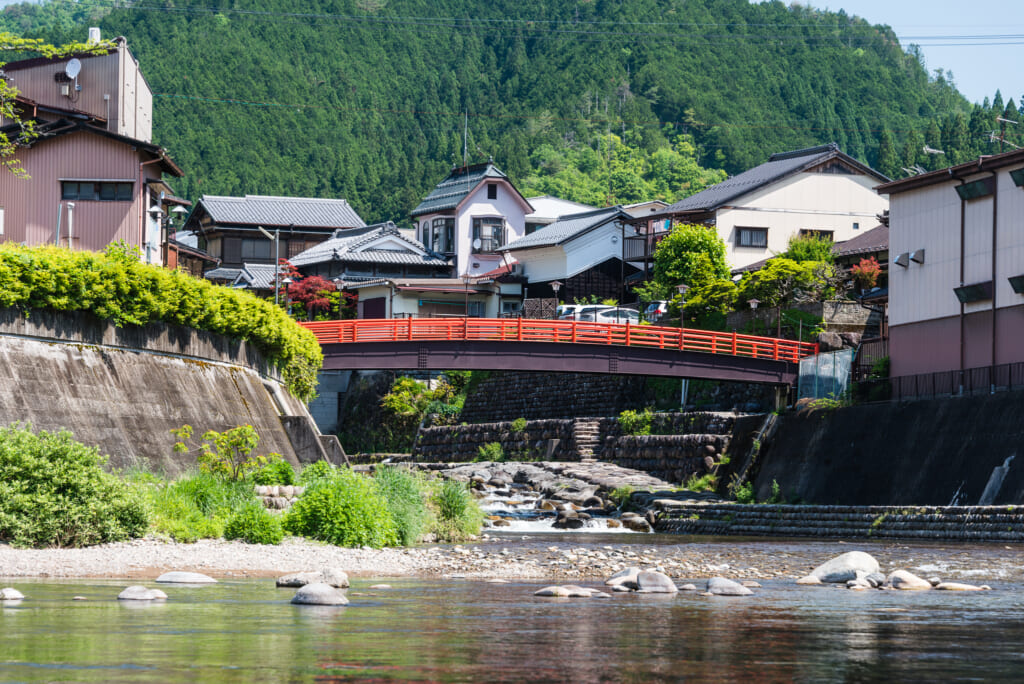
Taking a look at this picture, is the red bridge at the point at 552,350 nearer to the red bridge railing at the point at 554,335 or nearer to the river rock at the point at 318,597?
the red bridge railing at the point at 554,335

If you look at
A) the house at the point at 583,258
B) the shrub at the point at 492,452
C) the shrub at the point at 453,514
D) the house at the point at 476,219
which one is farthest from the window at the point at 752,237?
the shrub at the point at 453,514

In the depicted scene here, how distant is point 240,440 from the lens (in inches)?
1024

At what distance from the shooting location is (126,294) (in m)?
29.6

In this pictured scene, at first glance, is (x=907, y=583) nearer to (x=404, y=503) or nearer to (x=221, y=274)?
(x=404, y=503)

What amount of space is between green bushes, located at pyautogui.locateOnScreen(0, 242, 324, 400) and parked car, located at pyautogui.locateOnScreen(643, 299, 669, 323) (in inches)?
1078

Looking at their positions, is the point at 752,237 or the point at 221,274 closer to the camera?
the point at 752,237

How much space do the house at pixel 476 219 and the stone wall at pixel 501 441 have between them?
20.1m

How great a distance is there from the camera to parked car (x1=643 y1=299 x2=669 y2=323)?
62000 mm

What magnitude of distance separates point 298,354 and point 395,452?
28.7 m

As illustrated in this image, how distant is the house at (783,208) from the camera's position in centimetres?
7131

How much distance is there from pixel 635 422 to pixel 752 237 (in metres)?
22.8

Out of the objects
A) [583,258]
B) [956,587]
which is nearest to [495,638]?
[956,587]

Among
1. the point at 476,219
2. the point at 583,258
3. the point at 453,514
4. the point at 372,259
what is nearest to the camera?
the point at 453,514

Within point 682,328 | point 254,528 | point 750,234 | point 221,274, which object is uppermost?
point 750,234
